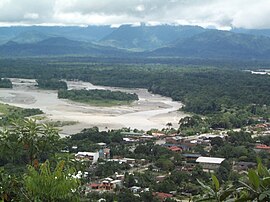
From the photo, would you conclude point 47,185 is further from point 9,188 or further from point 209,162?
point 209,162

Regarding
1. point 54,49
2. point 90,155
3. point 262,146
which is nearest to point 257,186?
point 90,155

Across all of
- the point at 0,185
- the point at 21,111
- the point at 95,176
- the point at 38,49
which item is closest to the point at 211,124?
the point at 21,111

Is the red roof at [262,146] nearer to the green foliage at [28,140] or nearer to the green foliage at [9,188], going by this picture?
the green foliage at [28,140]

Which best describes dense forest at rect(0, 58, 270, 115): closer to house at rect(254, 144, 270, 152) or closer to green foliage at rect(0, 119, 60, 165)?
house at rect(254, 144, 270, 152)

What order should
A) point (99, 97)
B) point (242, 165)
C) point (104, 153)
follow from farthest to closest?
1. point (99, 97)
2. point (104, 153)
3. point (242, 165)

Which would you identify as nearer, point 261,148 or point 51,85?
point 261,148

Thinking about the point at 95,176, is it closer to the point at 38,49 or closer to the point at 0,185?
the point at 0,185

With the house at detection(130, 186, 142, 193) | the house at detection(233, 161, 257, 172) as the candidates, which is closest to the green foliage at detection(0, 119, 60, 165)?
the house at detection(130, 186, 142, 193)
